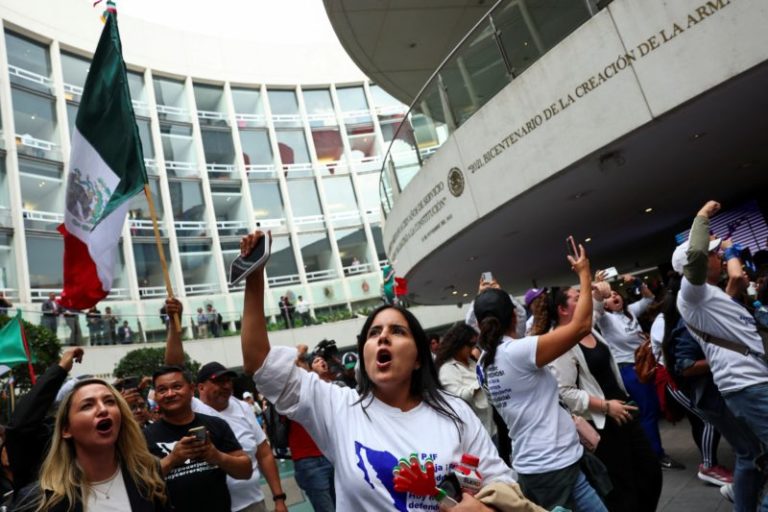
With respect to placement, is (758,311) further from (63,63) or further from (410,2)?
(63,63)

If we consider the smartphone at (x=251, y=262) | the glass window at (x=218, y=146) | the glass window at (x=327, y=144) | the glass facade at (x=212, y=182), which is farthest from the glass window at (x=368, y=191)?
the smartphone at (x=251, y=262)

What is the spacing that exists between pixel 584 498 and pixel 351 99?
124 feet

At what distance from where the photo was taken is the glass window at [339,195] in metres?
36.2

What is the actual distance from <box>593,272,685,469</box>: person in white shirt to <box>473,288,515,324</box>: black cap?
7.98 feet

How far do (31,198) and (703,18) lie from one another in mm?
28418

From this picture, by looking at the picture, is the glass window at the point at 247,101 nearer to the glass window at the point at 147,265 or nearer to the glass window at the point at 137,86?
the glass window at the point at 137,86

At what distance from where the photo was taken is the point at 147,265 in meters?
Answer: 29.4

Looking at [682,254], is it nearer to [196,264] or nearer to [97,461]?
[97,461]

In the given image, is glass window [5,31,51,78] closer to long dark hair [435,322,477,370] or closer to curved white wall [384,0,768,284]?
curved white wall [384,0,768,284]

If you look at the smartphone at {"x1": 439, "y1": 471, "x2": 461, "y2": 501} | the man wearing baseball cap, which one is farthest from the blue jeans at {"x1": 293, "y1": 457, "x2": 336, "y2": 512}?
the smartphone at {"x1": 439, "y1": 471, "x2": 461, "y2": 501}

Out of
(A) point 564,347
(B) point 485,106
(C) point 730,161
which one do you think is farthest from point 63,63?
(A) point 564,347

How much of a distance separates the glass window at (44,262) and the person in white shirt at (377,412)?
27.1 meters

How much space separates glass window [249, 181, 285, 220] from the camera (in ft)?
113

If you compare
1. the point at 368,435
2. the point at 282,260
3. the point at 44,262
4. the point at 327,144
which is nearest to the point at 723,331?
the point at 368,435
